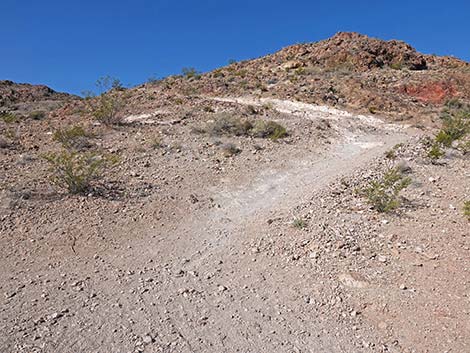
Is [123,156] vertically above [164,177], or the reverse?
[123,156]

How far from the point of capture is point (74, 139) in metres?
12.3

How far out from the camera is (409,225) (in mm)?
6840

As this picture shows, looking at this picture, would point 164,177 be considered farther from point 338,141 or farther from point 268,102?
point 268,102

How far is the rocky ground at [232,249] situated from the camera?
4406 mm

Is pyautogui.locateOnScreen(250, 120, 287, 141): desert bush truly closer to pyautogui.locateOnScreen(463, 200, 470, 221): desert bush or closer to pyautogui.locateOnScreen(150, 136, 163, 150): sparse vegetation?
pyautogui.locateOnScreen(150, 136, 163, 150): sparse vegetation

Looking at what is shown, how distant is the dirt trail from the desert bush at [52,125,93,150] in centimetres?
581

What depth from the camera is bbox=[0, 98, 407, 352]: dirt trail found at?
4242 millimetres

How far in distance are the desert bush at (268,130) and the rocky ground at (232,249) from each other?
2.37 ft

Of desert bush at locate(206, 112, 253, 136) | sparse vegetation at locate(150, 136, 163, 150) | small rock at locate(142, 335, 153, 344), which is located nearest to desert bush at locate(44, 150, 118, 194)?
sparse vegetation at locate(150, 136, 163, 150)

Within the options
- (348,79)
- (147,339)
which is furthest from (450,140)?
(348,79)

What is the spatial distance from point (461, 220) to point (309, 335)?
4.44 metres

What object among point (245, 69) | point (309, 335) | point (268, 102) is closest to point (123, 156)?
point (309, 335)

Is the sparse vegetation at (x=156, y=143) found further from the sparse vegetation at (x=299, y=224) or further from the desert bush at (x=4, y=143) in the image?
the sparse vegetation at (x=299, y=224)

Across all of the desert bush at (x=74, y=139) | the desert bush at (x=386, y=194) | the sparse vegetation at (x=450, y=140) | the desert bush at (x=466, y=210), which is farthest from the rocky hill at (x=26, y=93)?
the desert bush at (x=466, y=210)
